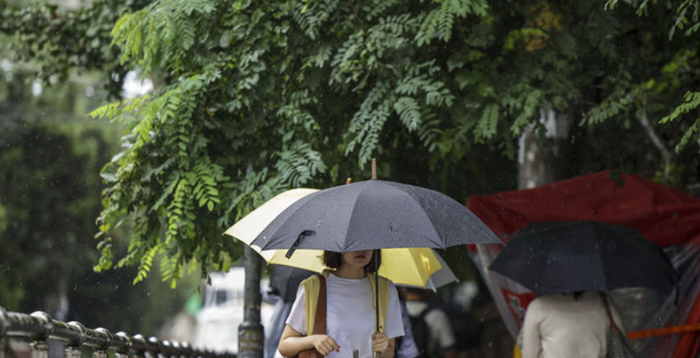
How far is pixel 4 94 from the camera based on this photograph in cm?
2864

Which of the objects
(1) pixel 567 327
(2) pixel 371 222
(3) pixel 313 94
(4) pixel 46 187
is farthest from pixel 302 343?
(4) pixel 46 187

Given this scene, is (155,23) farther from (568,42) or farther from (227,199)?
(568,42)

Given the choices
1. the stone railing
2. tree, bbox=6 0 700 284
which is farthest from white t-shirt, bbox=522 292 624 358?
the stone railing

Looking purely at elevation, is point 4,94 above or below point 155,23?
above

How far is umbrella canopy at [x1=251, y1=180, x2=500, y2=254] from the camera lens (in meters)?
5.30

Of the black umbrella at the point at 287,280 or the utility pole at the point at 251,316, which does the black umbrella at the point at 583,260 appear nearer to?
the black umbrella at the point at 287,280

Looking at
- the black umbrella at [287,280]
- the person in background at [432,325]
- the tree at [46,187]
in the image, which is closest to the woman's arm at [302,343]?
the black umbrella at [287,280]

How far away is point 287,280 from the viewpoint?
30.0 ft

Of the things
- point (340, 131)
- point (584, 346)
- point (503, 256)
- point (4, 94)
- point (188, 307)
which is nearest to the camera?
point (584, 346)

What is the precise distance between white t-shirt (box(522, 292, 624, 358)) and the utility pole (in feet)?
7.37

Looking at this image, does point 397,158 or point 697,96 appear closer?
point 697,96

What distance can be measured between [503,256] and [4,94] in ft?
74.7

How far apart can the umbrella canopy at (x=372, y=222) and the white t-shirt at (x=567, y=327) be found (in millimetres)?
2358

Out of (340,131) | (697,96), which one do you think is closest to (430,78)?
(340,131)
